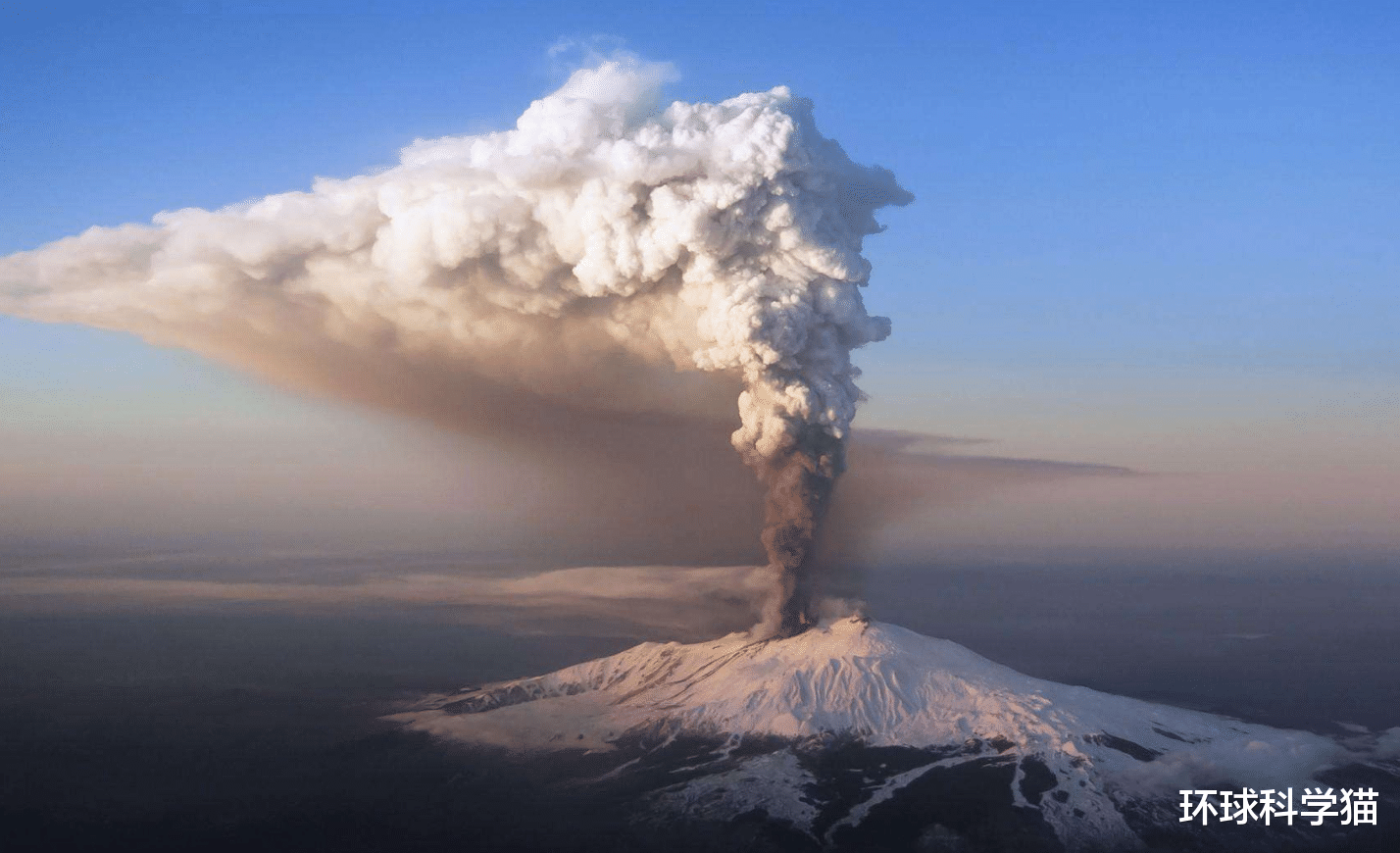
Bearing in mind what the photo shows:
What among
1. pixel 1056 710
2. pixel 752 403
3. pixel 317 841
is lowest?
pixel 317 841

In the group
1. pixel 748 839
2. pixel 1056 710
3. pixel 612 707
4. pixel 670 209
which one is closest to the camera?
pixel 748 839

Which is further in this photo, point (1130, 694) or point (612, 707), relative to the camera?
point (1130, 694)

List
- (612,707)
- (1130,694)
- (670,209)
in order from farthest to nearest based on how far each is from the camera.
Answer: (1130,694) < (612,707) < (670,209)

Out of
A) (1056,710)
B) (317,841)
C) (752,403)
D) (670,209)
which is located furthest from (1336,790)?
(317,841)

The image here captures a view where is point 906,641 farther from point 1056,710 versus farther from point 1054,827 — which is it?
point 1054,827

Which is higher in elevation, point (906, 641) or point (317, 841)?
point (906, 641)

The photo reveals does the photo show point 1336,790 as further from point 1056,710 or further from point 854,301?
point 854,301

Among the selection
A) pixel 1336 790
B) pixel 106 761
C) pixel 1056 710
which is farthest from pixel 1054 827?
pixel 106 761
